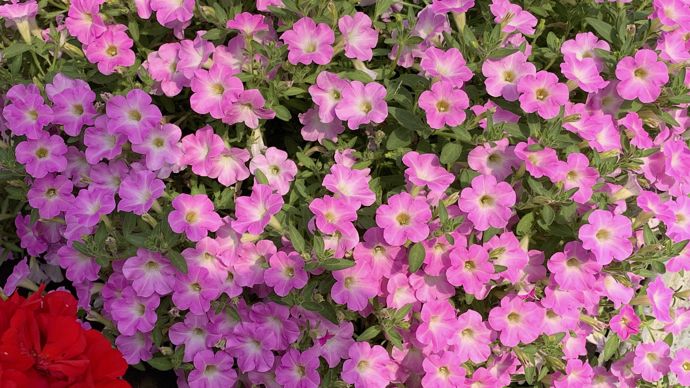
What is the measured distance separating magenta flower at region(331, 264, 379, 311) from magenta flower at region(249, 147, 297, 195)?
1.07 ft

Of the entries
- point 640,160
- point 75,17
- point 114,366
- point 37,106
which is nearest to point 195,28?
point 75,17

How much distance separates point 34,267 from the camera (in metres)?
2.53

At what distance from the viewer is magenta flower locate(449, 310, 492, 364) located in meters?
2.15

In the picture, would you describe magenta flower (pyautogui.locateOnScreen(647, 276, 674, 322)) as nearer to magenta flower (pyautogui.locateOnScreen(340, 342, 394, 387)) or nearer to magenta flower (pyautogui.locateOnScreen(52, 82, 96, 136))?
magenta flower (pyautogui.locateOnScreen(340, 342, 394, 387))

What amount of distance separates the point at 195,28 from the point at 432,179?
3.42ft

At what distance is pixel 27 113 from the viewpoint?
2.24m

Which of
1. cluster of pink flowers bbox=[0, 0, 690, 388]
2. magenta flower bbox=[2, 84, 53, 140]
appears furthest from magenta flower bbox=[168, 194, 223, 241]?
magenta flower bbox=[2, 84, 53, 140]

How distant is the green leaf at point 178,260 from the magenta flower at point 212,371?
0.30 meters

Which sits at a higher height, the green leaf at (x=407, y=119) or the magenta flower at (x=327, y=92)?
the magenta flower at (x=327, y=92)

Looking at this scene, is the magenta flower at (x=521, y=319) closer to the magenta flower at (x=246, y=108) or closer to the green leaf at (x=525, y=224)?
the green leaf at (x=525, y=224)

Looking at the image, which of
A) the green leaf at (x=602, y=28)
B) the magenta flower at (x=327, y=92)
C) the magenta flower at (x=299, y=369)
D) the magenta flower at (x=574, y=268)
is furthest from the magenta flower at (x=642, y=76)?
the magenta flower at (x=299, y=369)

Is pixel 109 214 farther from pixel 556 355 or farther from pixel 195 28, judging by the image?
pixel 556 355

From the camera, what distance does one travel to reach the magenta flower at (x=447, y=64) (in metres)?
2.13

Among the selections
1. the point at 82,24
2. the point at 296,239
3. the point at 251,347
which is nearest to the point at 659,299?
the point at 296,239
